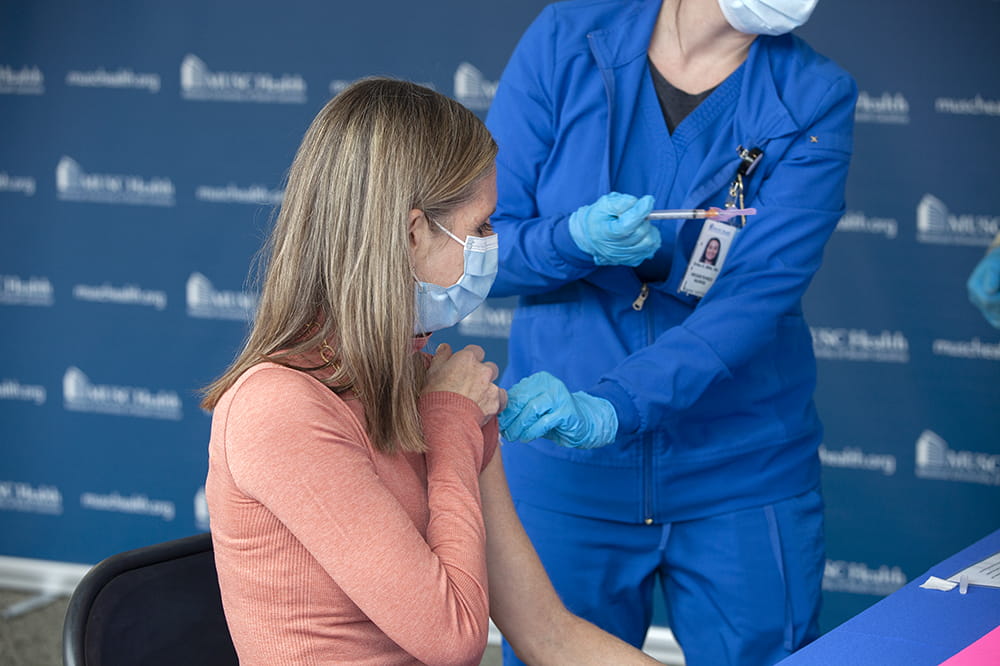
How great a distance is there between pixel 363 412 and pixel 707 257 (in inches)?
29.0

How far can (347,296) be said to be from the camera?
3.90ft

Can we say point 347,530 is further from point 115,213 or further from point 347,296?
point 115,213

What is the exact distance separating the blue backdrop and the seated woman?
183cm

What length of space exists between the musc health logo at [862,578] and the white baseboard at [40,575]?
241 centimetres

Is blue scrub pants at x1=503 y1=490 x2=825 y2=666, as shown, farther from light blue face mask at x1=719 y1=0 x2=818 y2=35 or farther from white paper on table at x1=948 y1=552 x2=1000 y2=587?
light blue face mask at x1=719 y1=0 x2=818 y2=35

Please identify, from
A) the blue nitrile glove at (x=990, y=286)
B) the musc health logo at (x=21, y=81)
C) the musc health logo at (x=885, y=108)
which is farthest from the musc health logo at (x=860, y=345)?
the musc health logo at (x=21, y=81)

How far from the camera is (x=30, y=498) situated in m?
3.64

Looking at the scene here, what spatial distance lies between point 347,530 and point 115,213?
8.87 ft

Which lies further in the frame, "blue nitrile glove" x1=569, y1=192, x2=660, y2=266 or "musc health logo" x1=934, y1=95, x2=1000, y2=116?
"musc health logo" x1=934, y1=95, x2=1000, y2=116

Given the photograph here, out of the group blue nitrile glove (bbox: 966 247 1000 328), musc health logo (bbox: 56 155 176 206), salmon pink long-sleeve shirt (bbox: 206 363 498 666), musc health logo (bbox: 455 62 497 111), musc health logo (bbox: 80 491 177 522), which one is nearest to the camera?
salmon pink long-sleeve shirt (bbox: 206 363 498 666)

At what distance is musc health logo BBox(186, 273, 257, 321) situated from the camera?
3.42 m

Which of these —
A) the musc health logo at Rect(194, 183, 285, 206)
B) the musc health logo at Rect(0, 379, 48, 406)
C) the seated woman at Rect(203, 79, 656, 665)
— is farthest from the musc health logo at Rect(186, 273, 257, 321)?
the seated woman at Rect(203, 79, 656, 665)

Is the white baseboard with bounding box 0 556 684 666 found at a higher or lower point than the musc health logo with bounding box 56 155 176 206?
lower

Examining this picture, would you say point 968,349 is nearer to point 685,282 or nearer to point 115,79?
point 685,282
